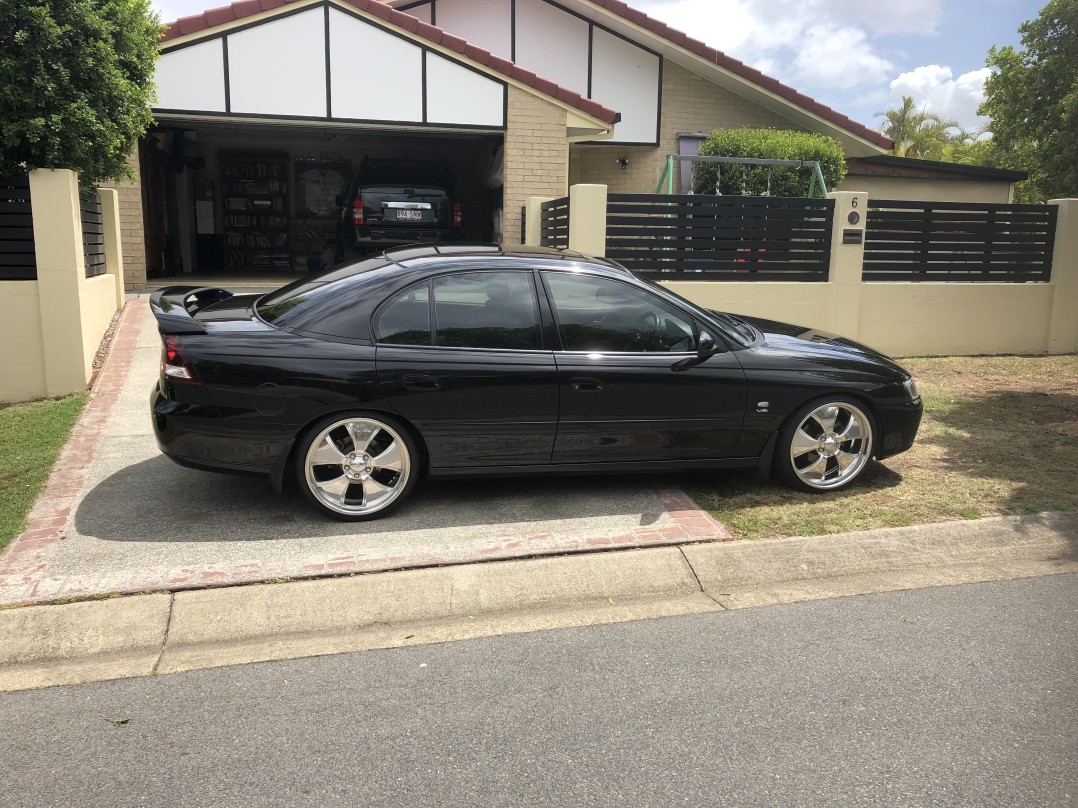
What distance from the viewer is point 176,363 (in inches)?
188

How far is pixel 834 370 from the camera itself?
18.1 feet

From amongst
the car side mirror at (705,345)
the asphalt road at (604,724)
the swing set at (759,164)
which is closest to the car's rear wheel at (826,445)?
the car side mirror at (705,345)

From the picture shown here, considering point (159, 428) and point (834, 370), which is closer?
point (159, 428)

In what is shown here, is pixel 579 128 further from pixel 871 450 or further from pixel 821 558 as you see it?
pixel 821 558

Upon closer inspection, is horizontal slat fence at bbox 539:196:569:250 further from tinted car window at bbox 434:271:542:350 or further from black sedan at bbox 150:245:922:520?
tinted car window at bbox 434:271:542:350

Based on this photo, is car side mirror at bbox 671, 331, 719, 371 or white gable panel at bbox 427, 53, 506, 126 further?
white gable panel at bbox 427, 53, 506, 126

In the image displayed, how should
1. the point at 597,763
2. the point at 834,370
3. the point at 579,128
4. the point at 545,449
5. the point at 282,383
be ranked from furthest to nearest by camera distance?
1. the point at 579,128
2. the point at 834,370
3. the point at 545,449
4. the point at 282,383
5. the point at 597,763

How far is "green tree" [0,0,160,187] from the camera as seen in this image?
22.2ft

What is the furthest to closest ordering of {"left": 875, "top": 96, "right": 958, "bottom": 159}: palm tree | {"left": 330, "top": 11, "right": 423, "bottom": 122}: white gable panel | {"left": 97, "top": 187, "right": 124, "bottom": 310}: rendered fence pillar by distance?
{"left": 875, "top": 96, "right": 958, "bottom": 159}: palm tree < {"left": 330, "top": 11, "right": 423, "bottom": 122}: white gable panel < {"left": 97, "top": 187, "right": 124, "bottom": 310}: rendered fence pillar

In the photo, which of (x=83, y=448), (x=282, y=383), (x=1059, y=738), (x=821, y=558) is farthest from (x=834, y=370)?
(x=83, y=448)

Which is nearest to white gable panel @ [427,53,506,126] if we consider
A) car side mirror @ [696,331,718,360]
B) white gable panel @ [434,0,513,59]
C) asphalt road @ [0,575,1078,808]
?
white gable panel @ [434,0,513,59]

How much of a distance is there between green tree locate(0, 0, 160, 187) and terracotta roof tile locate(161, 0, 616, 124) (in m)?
3.36

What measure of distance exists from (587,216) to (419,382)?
5282 millimetres

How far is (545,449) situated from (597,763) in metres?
2.41
